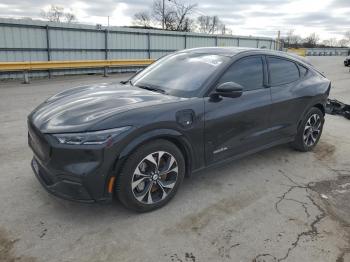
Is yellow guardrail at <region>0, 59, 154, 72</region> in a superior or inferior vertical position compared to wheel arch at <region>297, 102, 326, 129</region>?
superior

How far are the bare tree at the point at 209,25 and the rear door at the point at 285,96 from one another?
2615 inches

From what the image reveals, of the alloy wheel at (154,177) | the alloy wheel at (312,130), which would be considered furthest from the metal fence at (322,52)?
the alloy wheel at (154,177)

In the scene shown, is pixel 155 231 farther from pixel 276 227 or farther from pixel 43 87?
pixel 43 87

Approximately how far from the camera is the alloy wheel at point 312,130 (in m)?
5.27

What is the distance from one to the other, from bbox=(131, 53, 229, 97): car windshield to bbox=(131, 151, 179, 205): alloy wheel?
814 millimetres

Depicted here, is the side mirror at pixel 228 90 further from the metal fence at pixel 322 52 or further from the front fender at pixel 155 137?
the metal fence at pixel 322 52

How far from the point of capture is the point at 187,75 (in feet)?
13.3

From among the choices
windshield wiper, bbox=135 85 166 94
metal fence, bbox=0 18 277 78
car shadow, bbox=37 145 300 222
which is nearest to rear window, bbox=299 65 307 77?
car shadow, bbox=37 145 300 222

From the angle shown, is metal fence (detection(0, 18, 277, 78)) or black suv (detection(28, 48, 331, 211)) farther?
metal fence (detection(0, 18, 277, 78))

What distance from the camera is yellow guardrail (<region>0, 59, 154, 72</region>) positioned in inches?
519

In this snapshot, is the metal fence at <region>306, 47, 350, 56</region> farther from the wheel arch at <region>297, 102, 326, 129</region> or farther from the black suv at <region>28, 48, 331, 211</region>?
the black suv at <region>28, 48, 331, 211</region>

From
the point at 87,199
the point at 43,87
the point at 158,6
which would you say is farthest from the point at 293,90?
the point at 158,6

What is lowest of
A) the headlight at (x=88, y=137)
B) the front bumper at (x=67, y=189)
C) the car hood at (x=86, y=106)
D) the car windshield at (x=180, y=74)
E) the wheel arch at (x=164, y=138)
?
the front bumper at (x=67, y=189)

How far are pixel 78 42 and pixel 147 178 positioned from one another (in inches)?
594
